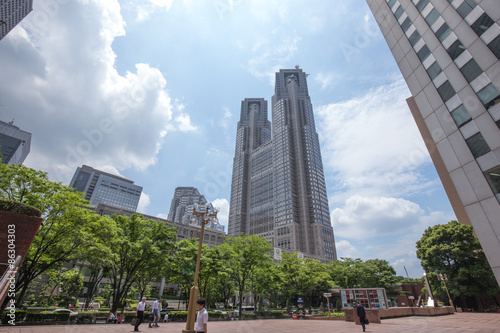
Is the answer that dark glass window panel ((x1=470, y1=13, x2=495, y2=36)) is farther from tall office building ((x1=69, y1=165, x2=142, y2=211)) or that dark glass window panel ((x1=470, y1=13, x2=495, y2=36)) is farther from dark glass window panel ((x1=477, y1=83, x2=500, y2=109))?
tall office building ((x1=69, y1=165, x2=142, y2=211))

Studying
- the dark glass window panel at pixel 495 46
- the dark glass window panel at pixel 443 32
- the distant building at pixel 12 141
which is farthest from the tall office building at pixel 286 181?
the distant building at pixel 12 141

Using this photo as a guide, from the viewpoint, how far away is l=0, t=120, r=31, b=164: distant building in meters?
131

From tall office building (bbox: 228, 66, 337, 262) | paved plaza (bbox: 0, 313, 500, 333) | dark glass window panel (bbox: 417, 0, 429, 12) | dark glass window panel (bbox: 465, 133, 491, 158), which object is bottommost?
paved plaza (bbox: 0, 313, 500, 333)

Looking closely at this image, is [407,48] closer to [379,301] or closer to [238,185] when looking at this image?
[379,301]

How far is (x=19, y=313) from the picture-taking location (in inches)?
613

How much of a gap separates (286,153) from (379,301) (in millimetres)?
121887

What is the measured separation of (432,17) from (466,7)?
304 centimetres

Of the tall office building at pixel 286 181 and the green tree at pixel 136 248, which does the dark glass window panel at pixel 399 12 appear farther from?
the tall office building at pixel 286 181

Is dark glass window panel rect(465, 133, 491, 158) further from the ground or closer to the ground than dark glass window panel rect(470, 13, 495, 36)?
closer to the ground

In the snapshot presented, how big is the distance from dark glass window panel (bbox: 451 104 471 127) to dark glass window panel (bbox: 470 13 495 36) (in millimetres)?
6158

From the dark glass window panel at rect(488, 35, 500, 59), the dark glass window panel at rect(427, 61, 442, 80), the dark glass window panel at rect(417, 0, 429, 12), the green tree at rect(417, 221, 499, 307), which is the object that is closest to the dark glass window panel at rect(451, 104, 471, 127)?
the dark glass window panel at rect(488, 35, 500, 59)

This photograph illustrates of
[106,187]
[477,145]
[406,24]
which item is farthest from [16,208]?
[106,187]

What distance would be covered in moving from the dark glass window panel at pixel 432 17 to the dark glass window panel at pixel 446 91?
709 cm

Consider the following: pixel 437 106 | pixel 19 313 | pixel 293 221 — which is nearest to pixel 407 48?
pixel 437 106
